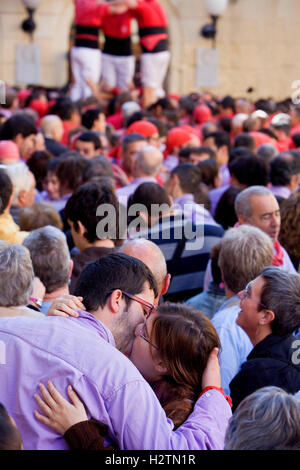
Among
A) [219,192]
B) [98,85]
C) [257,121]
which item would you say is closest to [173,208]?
[219,192]

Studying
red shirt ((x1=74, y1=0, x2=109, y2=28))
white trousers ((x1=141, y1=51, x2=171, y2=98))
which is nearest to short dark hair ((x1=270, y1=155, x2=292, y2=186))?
white trousers ((x1=141, y1=51, x2=171, y2=98))

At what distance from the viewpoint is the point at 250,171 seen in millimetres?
5520

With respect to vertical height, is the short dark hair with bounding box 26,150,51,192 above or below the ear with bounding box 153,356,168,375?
below

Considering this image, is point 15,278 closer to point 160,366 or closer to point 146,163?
point 160,366

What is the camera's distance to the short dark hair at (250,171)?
18.1ft

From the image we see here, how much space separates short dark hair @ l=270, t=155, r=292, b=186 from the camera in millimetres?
5523

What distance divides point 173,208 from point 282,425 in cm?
294

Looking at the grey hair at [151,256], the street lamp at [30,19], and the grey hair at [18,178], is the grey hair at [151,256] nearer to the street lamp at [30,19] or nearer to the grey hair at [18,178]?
the grey hair at [18,178]

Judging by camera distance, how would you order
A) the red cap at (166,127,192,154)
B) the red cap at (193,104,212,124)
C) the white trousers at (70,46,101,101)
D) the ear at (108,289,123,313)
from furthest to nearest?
the white trousers at (70,46,101,101) < the red cap at (193,104,212,124) < the red cap at (166,127,192,154) < the ear at (108,289,123,313)

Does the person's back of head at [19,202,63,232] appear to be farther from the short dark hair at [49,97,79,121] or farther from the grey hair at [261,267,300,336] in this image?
the short dark hair at [49,97,79,121]

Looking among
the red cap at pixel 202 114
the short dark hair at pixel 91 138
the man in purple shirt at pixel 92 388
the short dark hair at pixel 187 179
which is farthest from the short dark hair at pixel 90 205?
the red cap at pixel 202 114

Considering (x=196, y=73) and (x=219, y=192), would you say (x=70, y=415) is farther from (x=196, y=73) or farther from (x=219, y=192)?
(x=196, y=73)

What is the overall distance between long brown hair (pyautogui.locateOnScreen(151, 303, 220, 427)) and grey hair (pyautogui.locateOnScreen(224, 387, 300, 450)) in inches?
21.3
